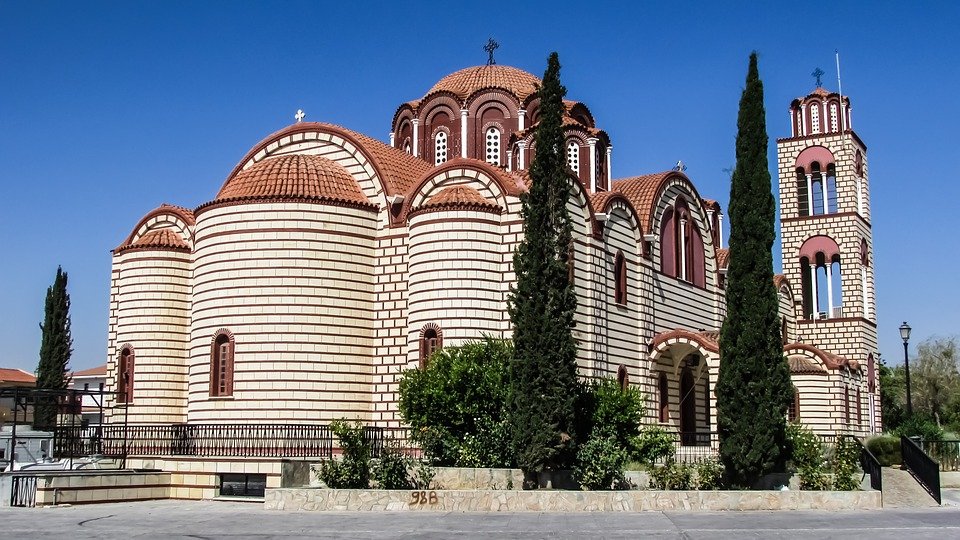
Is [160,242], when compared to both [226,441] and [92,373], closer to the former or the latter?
[226,441]

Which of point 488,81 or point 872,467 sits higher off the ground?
point 488,81

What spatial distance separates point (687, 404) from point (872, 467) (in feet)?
35.5

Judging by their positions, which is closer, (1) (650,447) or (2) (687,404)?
(1) (650,447)

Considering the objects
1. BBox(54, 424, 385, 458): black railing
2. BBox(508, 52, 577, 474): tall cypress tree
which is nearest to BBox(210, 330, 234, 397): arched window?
BBox(54, 424, 385, 458): black railing

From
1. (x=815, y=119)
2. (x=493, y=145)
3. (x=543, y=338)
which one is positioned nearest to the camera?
(x=543, y=338)

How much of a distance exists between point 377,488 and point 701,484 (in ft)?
21.0

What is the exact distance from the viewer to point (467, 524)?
55.4 ft

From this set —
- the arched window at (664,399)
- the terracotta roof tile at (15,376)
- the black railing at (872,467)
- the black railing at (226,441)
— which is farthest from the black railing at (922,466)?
the terracotta roof tile at (15,376)

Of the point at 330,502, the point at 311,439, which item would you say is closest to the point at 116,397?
the point at 311,439

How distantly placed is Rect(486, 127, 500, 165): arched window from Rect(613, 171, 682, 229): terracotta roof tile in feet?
12.4

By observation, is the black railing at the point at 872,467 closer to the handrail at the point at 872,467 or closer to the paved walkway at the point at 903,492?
the handrail at the point at 872,467

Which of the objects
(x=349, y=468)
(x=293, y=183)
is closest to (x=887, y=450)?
(x=349, y=468)

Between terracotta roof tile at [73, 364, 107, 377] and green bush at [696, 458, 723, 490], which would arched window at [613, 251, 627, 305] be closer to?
green bush at [696, 458, 723, 490]

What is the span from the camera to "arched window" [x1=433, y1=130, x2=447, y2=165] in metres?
32.9
